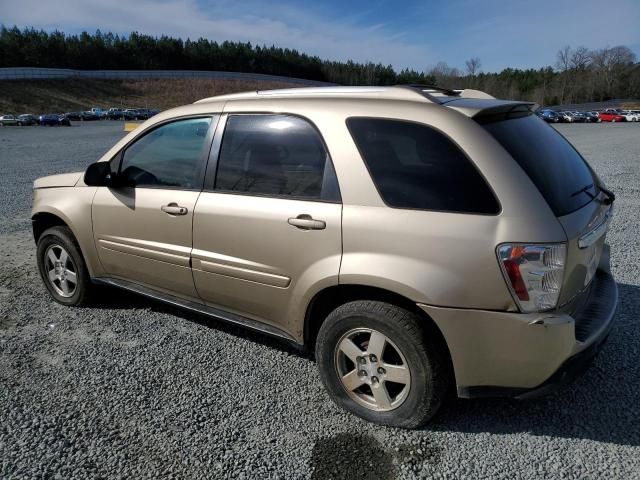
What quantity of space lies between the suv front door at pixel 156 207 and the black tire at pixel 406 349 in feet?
3.95

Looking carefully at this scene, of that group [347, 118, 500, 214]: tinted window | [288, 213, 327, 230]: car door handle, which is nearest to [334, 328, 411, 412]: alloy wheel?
[288, 213, 327, 230]: car door handle

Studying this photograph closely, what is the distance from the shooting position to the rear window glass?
2469mm

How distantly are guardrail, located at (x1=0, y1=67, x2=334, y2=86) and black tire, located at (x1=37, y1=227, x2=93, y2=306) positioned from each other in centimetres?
7325

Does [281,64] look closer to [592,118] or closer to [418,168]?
[592,118]

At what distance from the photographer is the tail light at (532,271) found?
226 centimetres

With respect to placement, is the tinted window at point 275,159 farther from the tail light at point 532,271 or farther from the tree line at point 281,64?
the tree line at point 281,64

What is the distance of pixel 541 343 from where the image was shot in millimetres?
2311

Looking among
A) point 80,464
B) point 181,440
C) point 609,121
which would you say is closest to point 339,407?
point 181,440

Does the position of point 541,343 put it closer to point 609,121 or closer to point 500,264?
point 500,264

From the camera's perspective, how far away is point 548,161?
268 cm

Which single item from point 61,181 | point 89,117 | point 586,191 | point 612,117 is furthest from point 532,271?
point 612,117

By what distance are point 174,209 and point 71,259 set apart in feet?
4.76

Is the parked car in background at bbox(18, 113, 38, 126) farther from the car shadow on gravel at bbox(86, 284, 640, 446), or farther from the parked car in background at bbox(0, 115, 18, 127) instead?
the car shadow on gravel at bbox(86, 284, 640, 446)

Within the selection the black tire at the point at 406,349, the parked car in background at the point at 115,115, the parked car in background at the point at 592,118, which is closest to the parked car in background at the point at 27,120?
the parked car in background at the point at 115,115
